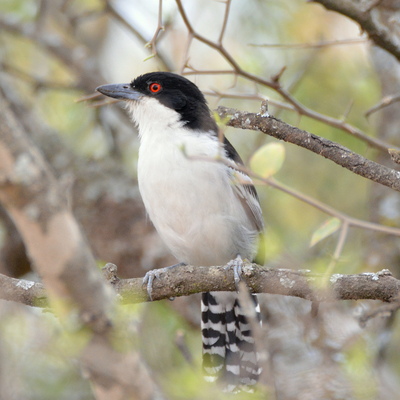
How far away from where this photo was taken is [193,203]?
488 cm

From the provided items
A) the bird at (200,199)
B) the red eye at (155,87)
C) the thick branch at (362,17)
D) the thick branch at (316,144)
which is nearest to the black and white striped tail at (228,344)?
the bird at (200,199)

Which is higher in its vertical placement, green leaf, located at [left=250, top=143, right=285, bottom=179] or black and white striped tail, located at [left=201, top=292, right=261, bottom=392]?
black and white striped tail, located at [left=201, top=292, right=261, bottom=392]

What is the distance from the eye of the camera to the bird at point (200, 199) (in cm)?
488

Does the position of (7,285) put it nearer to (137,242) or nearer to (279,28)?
(137,242)

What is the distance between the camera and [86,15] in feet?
22.9

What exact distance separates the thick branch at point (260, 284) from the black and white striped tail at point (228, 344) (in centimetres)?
151

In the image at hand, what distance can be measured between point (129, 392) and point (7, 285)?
1.66 m

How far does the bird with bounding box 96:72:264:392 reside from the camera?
488 cm

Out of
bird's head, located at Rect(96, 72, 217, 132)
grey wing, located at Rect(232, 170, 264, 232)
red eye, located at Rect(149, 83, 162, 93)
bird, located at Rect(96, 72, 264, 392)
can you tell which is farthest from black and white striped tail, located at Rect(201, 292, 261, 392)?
red eye, located at Rect(149, 83, 162, 93)

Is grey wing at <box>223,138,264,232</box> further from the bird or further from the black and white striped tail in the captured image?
the black and white striped tail

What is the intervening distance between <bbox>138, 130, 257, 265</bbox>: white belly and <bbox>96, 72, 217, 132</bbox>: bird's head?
29cm

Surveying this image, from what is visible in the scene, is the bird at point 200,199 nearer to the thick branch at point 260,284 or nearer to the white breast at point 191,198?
the white breast at point 191,198

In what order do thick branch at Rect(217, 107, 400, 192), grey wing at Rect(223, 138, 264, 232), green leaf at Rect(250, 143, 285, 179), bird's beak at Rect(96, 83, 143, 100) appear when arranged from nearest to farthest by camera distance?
green leaf at Rect(250, 143, 285, 179)
thick branch at Rect(217, 107, 400, 192)
grey wing at Rect(223, 138, 264, 232)
bird's beak at Rect(96, 83, 143, 100)

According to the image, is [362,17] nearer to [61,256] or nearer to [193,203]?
[193,203]
